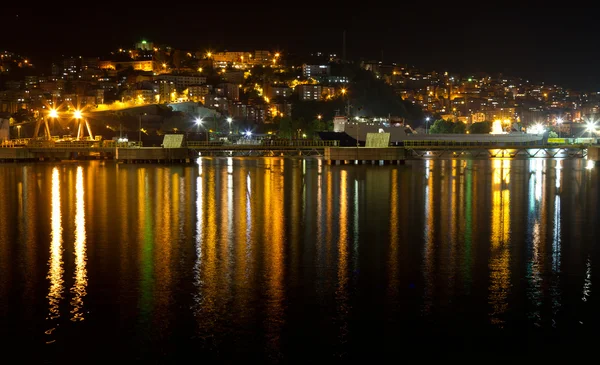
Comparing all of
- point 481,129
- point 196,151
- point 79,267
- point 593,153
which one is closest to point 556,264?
point 79,267

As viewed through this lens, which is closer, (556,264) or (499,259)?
(556,264)

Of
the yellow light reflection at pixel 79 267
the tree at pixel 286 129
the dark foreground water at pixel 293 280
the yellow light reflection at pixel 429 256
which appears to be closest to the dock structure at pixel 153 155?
the dark foreground water at pixel 293 280

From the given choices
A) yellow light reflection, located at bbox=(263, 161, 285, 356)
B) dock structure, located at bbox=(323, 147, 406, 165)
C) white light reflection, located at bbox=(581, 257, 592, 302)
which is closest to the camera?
yellow light reflection, located at bbox=(263, 161, 285, 356)

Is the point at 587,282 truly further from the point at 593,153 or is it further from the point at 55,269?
the point at 593,153

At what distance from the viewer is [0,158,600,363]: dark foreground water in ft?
30.3

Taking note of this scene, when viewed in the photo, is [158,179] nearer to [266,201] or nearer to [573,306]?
[266,201]

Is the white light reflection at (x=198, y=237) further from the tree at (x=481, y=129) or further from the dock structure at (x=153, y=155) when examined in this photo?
the tree at (x=481, y=129)

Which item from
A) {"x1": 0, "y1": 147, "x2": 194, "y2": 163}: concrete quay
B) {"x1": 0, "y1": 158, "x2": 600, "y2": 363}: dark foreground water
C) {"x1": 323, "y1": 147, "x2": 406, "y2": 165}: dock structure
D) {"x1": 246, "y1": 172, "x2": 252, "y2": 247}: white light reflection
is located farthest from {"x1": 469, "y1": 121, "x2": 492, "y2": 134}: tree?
{"x1": 0, "y1": 158, "x2": 600, "y2": 363}: dark foreground water

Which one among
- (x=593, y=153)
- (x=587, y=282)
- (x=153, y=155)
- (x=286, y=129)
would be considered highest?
(x=286, y=129)

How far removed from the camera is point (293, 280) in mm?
12289

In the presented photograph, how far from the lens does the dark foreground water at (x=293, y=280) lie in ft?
30.3

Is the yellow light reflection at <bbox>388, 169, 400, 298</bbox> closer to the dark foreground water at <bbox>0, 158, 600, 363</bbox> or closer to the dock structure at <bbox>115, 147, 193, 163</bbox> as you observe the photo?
the dark foreground water at <bbox>0, 158, 600, 363</bbox>

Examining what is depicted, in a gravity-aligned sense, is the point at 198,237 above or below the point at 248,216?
below

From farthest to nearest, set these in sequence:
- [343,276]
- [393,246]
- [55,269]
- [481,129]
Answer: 1. [481,129]
2. [393,246]
3. [55,269]
4. [343,276]
